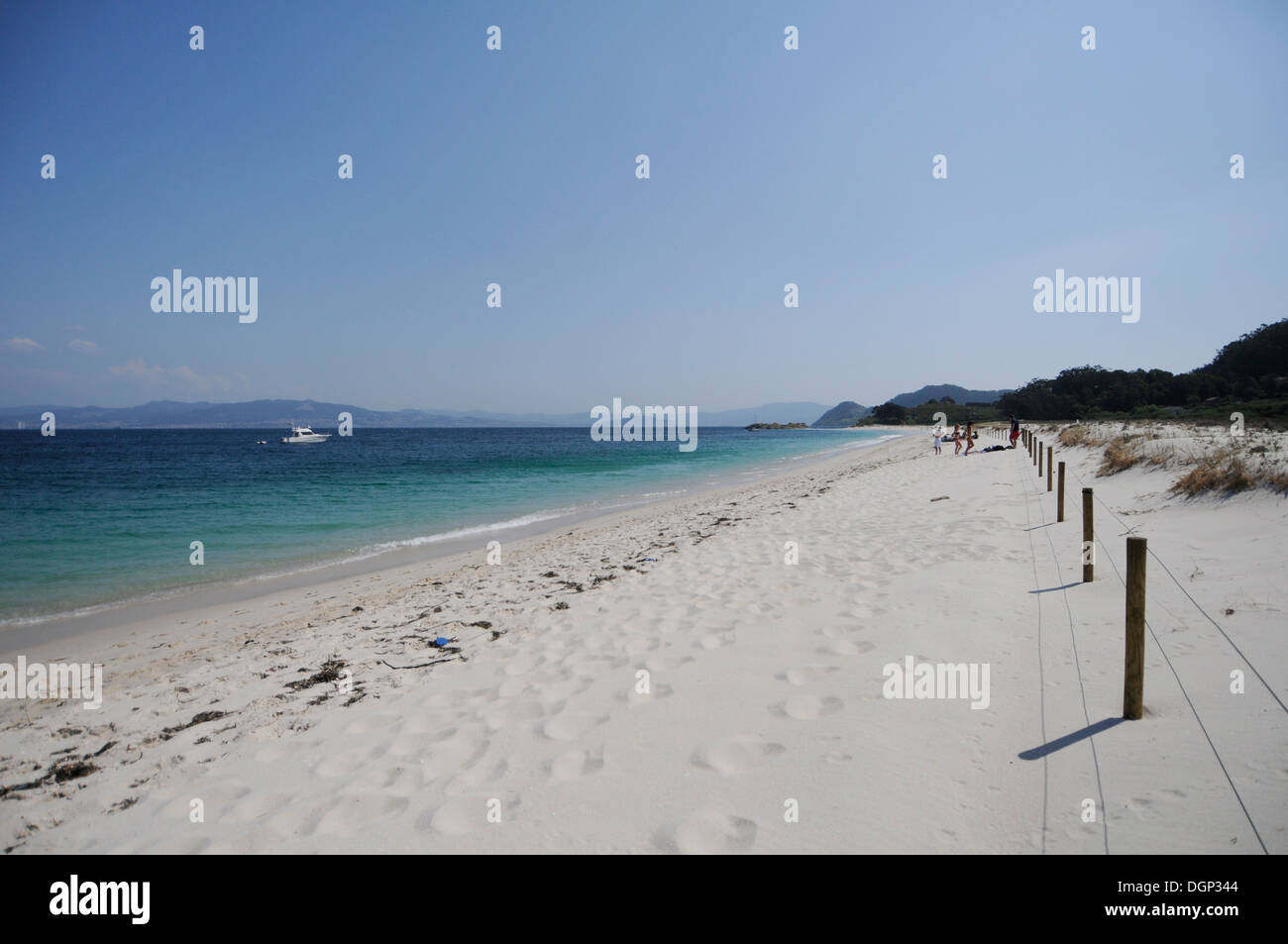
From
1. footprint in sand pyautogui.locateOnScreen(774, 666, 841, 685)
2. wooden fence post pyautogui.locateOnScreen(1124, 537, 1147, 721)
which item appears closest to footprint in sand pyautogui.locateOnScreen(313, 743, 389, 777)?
footprint in sand pyautogui.locateOnScreen(774, 666, 841, 685)

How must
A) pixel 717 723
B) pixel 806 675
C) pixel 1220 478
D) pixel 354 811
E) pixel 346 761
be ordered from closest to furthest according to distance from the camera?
pixel 354 811
pixel 346 761
pixel 717 723
pixel 806 675
pixel 1220 478

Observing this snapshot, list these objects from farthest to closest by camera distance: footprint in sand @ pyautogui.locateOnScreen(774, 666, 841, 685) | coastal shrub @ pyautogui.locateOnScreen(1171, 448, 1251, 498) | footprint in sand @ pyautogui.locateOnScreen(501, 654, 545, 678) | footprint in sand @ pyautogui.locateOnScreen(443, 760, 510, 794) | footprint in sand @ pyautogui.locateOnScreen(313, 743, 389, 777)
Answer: coastal shrub @ pyautogui.locateOnScreen(1171, 448, 1251, 498) < footprint in sand @ pyautogui.locateOnScreen(501, 654, 545, 678) < footprint in sand @ pyautogui.locateOnScreen(774, 666, 841, 685) < footprint in sand @ pyautogui.locateOnScreen(313, 743, 389, 777) < footprint in sand @ pyautogui.locateOnScreen(443, 760, 510, 794)

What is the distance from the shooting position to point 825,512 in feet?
44.1

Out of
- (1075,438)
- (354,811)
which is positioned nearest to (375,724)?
(354,811)

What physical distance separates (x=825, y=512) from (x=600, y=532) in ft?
17.1

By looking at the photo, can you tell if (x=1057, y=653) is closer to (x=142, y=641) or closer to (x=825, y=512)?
(x=825, y=512)

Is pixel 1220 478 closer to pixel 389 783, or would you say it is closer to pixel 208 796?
pixel 389 783

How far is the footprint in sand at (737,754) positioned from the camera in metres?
3.56

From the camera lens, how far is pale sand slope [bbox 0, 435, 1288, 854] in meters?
3.05

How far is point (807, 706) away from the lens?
428 centimetres

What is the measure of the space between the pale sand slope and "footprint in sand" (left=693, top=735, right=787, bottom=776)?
0.07 ft

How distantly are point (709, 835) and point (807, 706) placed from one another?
1.58 metres

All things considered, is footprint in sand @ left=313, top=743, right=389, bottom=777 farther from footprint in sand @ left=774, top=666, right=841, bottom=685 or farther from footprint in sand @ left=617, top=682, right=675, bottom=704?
footprint in sand @ left=774, top=666, right=841, bottom=685
